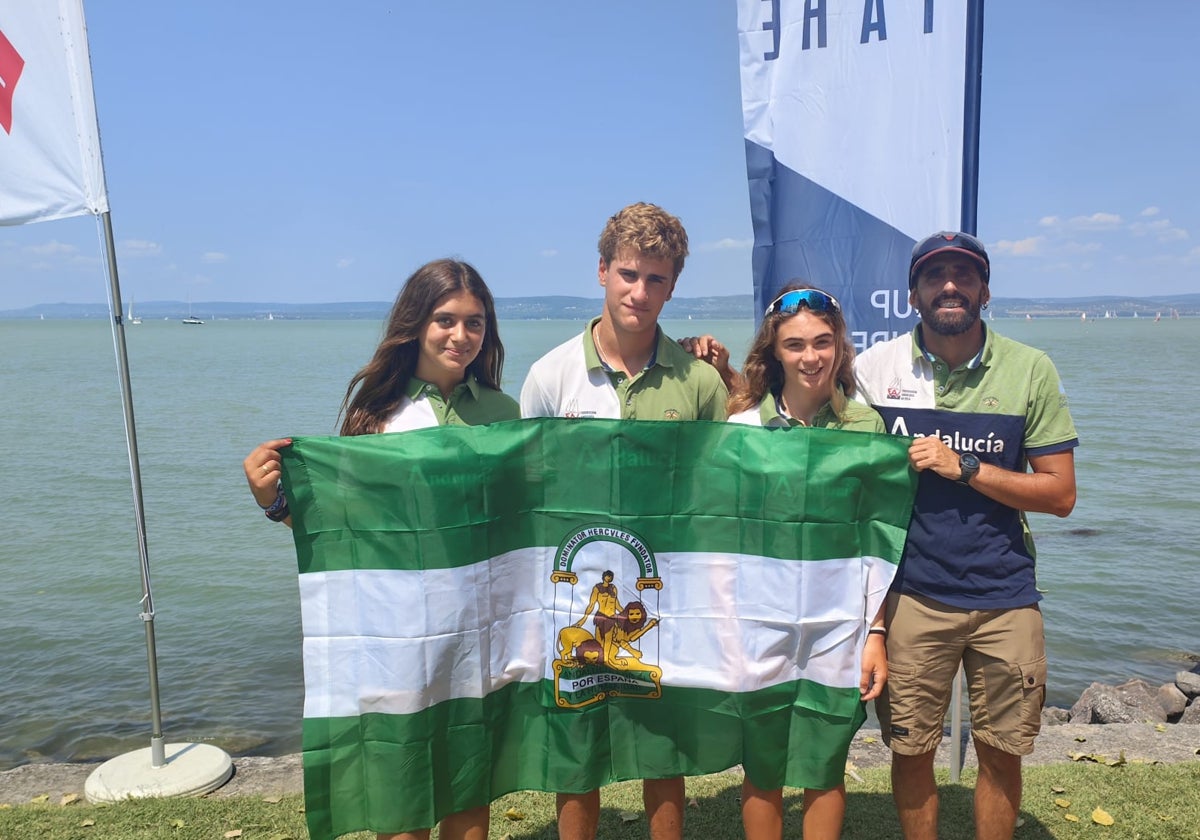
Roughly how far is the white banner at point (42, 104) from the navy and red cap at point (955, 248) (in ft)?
15.0

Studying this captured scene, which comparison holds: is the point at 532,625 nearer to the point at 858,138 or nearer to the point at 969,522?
the point at 969,522

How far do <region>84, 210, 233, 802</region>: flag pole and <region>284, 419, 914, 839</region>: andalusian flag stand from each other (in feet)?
8.49

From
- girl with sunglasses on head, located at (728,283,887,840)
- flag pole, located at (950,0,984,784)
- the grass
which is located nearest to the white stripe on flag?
girl with sunglasses on head, located at (728,283,887,840)

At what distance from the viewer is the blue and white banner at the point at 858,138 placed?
16.1 feet

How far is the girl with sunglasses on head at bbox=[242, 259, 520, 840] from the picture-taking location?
11.7 feet

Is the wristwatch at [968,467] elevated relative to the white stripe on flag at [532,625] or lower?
elevated

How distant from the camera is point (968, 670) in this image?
12.4 ft

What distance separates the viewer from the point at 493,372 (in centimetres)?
382

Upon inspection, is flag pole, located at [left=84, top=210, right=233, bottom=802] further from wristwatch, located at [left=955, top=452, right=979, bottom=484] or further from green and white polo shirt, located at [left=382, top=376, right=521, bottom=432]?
wristwatch, located at [left=955, top=452, right=979, bottom=484]

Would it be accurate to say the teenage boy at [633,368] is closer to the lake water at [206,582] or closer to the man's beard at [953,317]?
the man's beard at [953,317]

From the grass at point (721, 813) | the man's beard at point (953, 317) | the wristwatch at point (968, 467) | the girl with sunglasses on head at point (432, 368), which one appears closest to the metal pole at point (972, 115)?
the man's beard at point (953, 317)

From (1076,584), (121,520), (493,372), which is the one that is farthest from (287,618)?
(1076,584)

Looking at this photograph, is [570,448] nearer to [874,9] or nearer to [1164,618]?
[874,9]

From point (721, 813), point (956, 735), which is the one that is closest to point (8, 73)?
point (721, 813)
